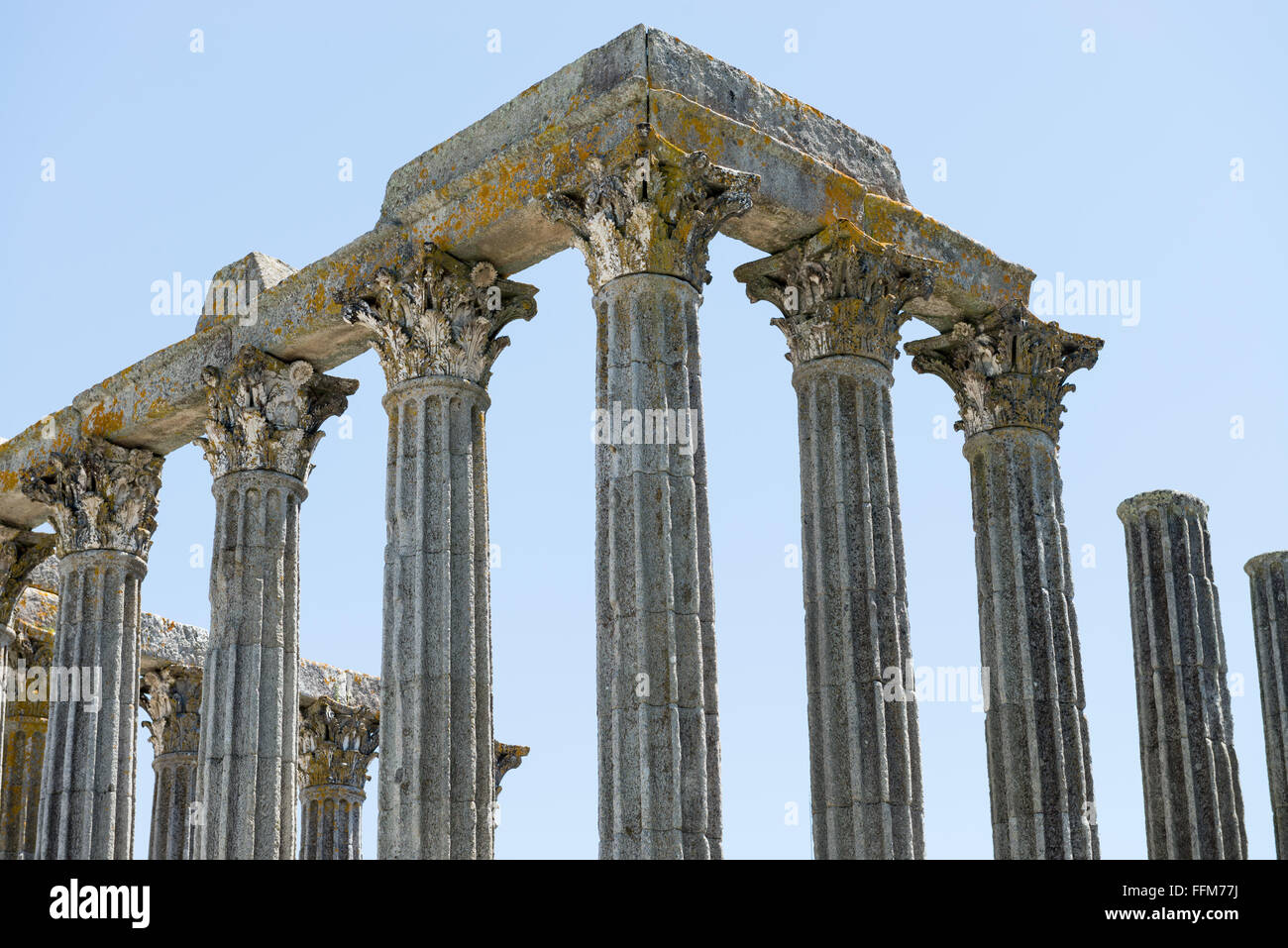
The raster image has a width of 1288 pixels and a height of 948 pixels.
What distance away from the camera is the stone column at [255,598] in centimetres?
3422

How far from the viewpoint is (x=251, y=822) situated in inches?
1336

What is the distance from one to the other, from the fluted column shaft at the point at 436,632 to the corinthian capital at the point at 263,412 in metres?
4.55

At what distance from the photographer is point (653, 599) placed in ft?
87.8

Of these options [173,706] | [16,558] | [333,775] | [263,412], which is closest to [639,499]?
[263,412]

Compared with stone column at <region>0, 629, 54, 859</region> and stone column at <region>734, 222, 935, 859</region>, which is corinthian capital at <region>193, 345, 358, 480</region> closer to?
stone column at <region>734, 222, 935, 859</region>

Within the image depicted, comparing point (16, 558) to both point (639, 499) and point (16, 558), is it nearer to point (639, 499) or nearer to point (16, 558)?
point (16, 558)

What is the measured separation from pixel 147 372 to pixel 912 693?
1623 centimetres

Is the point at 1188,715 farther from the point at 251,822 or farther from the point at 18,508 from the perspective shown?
the point at 18,508

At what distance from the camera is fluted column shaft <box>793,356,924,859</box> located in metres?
29.2

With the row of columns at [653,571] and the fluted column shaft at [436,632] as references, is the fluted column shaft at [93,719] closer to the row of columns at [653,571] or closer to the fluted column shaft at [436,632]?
the row of columns at [653,571]

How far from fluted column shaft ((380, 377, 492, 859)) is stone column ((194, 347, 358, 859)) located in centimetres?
466

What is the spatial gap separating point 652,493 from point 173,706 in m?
25.0

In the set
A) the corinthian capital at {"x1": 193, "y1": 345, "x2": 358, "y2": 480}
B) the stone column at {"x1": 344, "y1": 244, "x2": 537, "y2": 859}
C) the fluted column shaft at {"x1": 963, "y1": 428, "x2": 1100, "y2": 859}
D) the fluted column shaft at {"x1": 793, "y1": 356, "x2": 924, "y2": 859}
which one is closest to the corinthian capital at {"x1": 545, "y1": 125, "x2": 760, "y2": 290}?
the fluted column shaft at {"x1": 793, "y1": 356, "x2": 924, "y2": 859}
